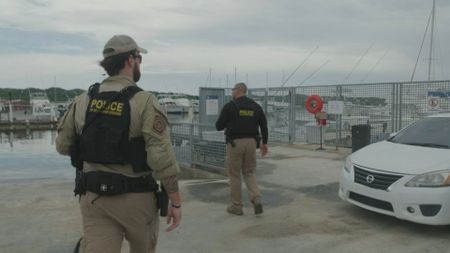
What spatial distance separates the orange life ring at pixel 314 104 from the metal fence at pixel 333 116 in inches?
17.3

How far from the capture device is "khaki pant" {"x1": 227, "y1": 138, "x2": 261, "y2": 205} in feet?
22.1

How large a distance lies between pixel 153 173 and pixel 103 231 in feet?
1.57

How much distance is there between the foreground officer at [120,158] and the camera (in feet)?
9.86

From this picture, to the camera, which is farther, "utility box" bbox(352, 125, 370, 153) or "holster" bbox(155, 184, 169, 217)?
"utility box" bbox(352, 125, 370, 153)

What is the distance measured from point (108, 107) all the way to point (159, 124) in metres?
0.34

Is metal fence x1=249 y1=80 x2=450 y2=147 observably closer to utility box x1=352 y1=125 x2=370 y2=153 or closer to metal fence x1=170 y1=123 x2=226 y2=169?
utility box x1=352 y1=125 x2=370 y2=153

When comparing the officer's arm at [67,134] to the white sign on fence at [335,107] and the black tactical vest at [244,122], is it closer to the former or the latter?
the black tactical vest at [244,122]

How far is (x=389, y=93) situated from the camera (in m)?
13.3

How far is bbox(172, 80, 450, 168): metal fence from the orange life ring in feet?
1.44

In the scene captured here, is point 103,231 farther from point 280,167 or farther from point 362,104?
point 362,104

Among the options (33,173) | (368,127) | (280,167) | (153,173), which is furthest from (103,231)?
(33,173)

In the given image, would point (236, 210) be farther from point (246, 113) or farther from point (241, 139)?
point (246, 113)

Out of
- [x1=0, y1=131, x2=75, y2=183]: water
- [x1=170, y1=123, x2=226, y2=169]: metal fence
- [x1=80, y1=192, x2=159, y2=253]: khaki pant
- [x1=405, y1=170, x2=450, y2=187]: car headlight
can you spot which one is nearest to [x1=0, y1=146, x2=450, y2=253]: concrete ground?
[x1=405, y1=170, x2=450, y2=187]: car headlight

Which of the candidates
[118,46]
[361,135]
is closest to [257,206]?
[118,46]
